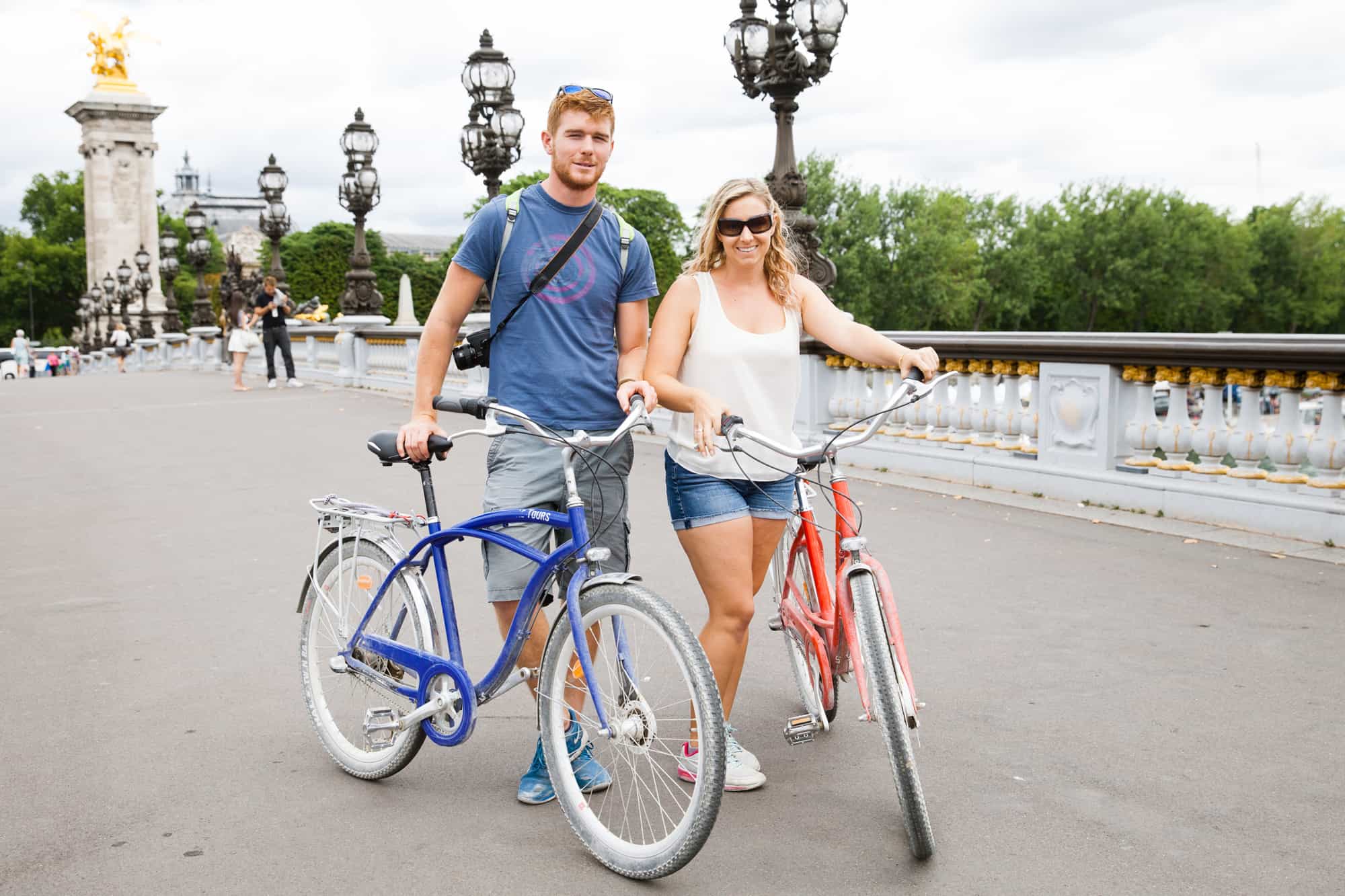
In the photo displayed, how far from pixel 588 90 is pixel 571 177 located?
269 millimetres

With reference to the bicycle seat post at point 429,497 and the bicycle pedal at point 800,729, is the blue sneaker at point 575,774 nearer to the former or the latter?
the bicycle pedal at point 800,729

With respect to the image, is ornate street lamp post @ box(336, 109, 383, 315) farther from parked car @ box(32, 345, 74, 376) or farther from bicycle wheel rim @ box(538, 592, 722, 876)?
parked car @ box(32, 345, 74, 376)

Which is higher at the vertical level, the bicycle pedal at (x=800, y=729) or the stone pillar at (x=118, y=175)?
the stone pillar at (x=118, y=175)

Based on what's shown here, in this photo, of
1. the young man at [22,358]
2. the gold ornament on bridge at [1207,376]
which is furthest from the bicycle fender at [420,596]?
the young man at [22,358]

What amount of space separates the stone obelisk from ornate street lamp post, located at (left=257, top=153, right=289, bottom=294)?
63050 millimetres

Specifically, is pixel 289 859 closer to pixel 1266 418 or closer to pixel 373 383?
pixel 1266 418

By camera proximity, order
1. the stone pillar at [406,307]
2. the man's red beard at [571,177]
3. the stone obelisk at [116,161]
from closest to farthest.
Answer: the man's red beard at [571,177] < the stone pillar at [406,307] < the stone obelisk at [116,161]

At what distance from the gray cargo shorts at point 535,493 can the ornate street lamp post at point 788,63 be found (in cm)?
927

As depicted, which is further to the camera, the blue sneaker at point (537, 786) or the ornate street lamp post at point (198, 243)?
the ornate street lamp post at point (198, 243)

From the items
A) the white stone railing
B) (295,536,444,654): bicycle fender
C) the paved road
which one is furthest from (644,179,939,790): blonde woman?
the white stone railing

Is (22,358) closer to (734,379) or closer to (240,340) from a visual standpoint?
(240,340)

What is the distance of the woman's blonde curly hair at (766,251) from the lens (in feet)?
13.4

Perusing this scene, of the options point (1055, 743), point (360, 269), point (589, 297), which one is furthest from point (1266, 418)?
point (360, 269)

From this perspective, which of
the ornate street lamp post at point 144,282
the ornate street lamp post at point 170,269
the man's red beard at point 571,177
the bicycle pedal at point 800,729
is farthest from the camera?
the ornate street lamp post at point 144,282
